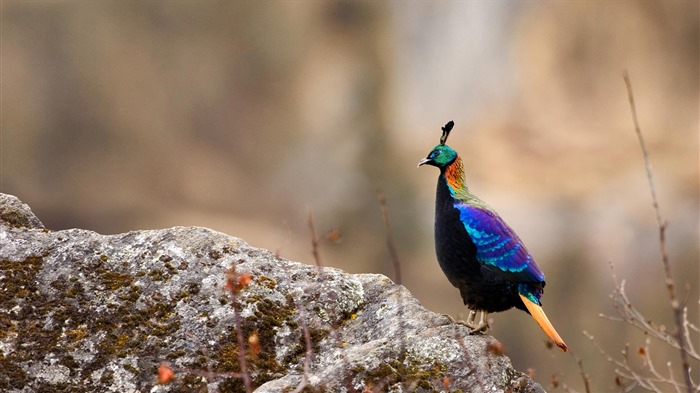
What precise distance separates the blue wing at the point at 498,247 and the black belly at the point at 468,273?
1.2 inches

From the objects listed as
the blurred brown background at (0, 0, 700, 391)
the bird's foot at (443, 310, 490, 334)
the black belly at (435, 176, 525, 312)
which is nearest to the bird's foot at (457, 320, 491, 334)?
the bird's foot at (443, 310, 490, 334)

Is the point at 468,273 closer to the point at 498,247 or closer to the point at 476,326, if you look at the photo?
the point at 498,247

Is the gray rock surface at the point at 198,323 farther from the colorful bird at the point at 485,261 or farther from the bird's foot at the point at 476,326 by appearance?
the colorful bird at the point at 485,261

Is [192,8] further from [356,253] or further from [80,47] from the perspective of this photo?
[356,253]

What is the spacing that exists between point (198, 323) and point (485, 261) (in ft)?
4.59

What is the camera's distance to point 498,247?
4.48 metres

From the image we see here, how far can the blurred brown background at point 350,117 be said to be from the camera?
25.7m

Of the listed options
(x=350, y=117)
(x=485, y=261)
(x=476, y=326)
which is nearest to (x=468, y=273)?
(x=485, y=261)

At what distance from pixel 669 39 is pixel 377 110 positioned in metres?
8.83

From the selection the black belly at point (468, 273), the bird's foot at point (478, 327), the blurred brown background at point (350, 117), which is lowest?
the bird's foot at point (478, 327)

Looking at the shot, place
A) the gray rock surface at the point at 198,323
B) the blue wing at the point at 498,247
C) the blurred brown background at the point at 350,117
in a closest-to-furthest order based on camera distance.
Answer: the gray rock surface at the point at 198,323
the blue wing at the point at 498,247
the blurred brown background at the point at 350,117

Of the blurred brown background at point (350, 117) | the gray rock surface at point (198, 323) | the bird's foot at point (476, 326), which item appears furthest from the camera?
the blurred brown background at point (350, 117)

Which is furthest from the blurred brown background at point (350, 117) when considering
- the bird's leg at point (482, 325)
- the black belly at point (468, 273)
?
the bird's leg at point (482, 325)

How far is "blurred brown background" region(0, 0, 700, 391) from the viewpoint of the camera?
1011 inches
